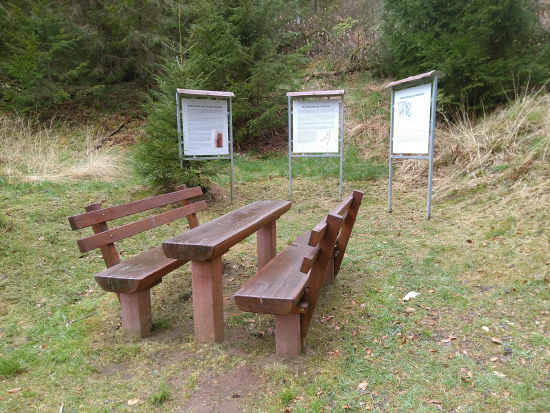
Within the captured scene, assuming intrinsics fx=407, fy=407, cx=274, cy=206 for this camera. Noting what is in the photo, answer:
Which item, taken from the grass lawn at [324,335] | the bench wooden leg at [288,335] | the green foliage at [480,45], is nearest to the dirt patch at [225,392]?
the grass lawn at [324,335]

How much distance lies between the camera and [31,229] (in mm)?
5105

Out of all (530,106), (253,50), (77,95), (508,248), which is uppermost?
(253,50)

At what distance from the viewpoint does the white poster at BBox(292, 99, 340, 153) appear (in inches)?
310

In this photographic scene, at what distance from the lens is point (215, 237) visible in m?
2.79

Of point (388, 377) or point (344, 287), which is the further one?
point (344, 287)

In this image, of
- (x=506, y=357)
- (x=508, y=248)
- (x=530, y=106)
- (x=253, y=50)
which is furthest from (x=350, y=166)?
(x=506, y=357)

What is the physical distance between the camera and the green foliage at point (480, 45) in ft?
28.7

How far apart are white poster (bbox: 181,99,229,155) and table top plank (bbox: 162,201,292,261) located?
3490 mm

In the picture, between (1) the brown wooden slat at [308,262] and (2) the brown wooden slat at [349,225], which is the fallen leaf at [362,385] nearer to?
(1) the brown wooden slat at [308,262]

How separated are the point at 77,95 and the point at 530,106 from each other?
45.3 ft

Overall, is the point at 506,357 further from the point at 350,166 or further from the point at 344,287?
the point at 350,166

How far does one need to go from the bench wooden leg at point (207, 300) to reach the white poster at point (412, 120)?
170 inches

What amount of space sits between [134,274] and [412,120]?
490cm

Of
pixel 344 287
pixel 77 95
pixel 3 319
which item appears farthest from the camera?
pixel 77 95
